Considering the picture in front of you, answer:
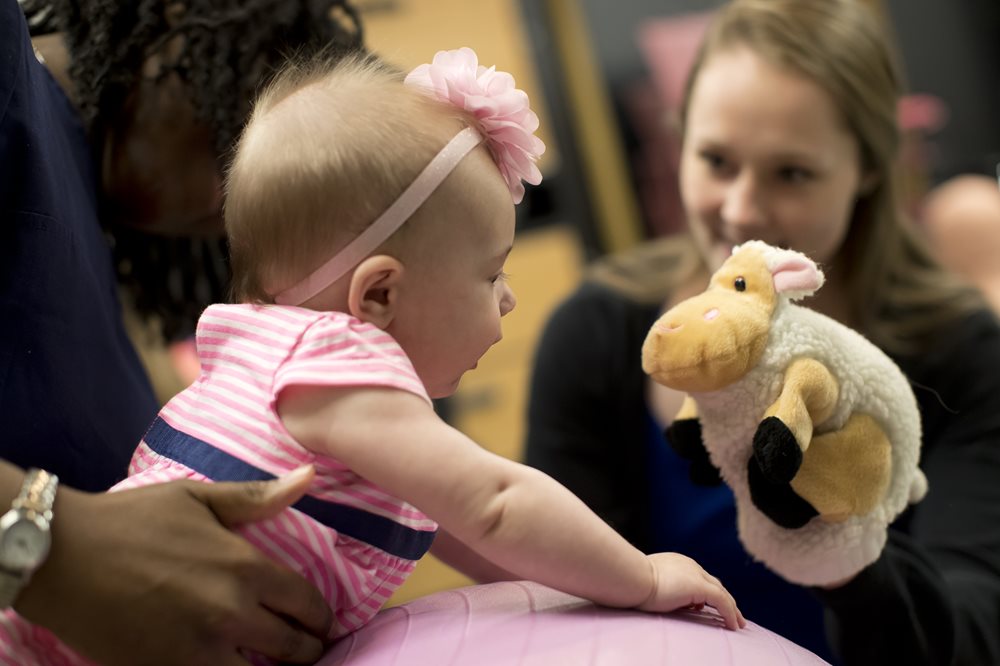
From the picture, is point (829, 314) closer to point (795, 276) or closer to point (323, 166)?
point (795, 276)

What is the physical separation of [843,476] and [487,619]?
23 centimetres

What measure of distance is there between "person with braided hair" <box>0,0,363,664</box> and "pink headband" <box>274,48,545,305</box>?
0.13 metres

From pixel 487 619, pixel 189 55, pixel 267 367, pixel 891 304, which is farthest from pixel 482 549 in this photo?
pixel 891 304

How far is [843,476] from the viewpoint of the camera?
2.09 feet

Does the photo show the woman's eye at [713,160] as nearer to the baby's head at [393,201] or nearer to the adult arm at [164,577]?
the baby's head at [393,201]

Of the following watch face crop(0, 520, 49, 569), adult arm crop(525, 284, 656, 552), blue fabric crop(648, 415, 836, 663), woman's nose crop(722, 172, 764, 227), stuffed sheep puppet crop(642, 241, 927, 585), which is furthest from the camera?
adult arm crop(525, 284, 656, 552)

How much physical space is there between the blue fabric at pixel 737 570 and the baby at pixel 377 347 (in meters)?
0.12

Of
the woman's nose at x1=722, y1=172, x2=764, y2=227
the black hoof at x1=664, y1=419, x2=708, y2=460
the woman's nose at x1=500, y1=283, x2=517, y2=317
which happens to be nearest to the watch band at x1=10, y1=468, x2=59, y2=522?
the woman's nose at x1=500, y1=283, x2=517, y2=317

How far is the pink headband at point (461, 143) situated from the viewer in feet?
1.95

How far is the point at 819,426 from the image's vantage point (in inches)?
25.0

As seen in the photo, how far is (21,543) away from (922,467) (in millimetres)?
577

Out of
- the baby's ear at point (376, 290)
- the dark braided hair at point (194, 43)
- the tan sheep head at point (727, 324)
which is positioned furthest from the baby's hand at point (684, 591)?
the dark braided hair at point (194, 43)

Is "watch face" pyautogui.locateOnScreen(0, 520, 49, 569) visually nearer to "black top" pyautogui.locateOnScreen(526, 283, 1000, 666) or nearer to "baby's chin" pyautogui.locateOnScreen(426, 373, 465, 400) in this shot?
"baby's chin" pyautogui.locateOnScreen(426, 373, 465, 400)

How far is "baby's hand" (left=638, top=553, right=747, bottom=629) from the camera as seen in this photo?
0.59 meters
